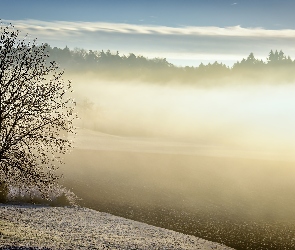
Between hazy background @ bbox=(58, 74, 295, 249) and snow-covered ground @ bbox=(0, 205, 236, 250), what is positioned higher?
snow-covered ground @ bbox=(0, 205, 236, 250)

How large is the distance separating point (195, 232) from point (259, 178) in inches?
2186

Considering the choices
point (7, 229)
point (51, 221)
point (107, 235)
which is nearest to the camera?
point (7, 229)

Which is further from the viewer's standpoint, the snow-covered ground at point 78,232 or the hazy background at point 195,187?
the hazy background at point 195,187

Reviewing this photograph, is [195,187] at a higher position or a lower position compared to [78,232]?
lower

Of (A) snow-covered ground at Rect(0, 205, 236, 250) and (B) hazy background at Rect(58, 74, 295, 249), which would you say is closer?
(A) snow-covered ground at Rect(0, 205, 236, 250)

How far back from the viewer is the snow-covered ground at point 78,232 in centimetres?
3943

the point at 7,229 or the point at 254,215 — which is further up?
the point at 7,229

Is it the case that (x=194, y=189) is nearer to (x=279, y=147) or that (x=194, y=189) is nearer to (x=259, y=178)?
(x=259, y=178)

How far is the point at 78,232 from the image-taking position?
48469 mm

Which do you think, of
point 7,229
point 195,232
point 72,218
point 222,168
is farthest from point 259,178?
point 7,229

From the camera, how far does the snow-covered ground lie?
1553 inches

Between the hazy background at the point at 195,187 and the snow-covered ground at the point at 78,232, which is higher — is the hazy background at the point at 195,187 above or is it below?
below

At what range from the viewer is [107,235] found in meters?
48.6

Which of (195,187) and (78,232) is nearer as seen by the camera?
(78,232)
